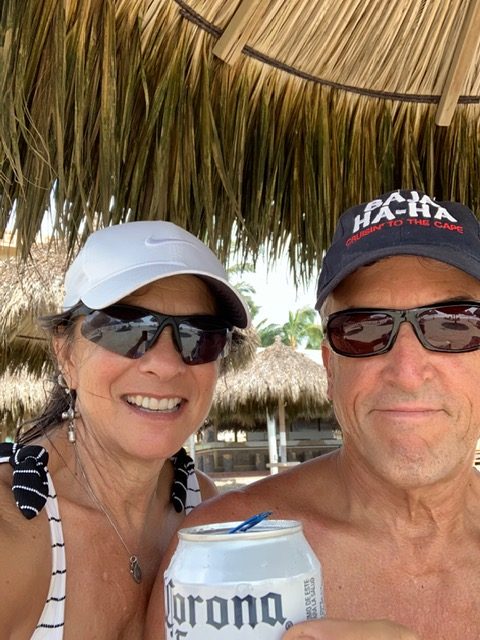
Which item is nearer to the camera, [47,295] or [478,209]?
[478,209]

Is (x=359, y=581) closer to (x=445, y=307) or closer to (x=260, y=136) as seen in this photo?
(x=445, y=307)

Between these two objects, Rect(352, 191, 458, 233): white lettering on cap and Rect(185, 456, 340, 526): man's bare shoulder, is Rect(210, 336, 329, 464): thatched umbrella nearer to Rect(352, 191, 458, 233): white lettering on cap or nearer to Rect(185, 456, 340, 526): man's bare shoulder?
Rect(185, 456, 340, 526): man's bare shoulder

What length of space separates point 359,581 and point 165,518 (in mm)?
512

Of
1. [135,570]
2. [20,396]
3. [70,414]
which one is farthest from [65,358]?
[20,396]

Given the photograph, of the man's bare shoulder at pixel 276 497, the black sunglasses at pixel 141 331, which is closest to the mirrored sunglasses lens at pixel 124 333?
the black sunglasses at pixel 141 331

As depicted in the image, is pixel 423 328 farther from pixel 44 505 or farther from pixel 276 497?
pixel 44 505

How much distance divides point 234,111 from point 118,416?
45.5 inches

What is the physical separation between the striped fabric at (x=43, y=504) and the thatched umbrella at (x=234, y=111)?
0.74 metres

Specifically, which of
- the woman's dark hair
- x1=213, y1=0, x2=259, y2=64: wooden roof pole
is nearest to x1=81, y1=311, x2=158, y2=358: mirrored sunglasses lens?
the woman's dark hair

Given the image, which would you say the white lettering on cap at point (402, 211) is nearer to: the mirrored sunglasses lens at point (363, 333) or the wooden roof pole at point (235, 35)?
the mirrored sunglasses lens at point (363, 333)

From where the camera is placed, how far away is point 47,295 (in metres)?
6.98

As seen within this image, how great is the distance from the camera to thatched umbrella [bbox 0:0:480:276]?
5.52 ft

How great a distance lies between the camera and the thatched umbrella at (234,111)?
168 cm

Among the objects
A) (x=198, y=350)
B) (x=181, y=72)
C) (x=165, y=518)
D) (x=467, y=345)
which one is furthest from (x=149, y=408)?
(x=181, y=72)
